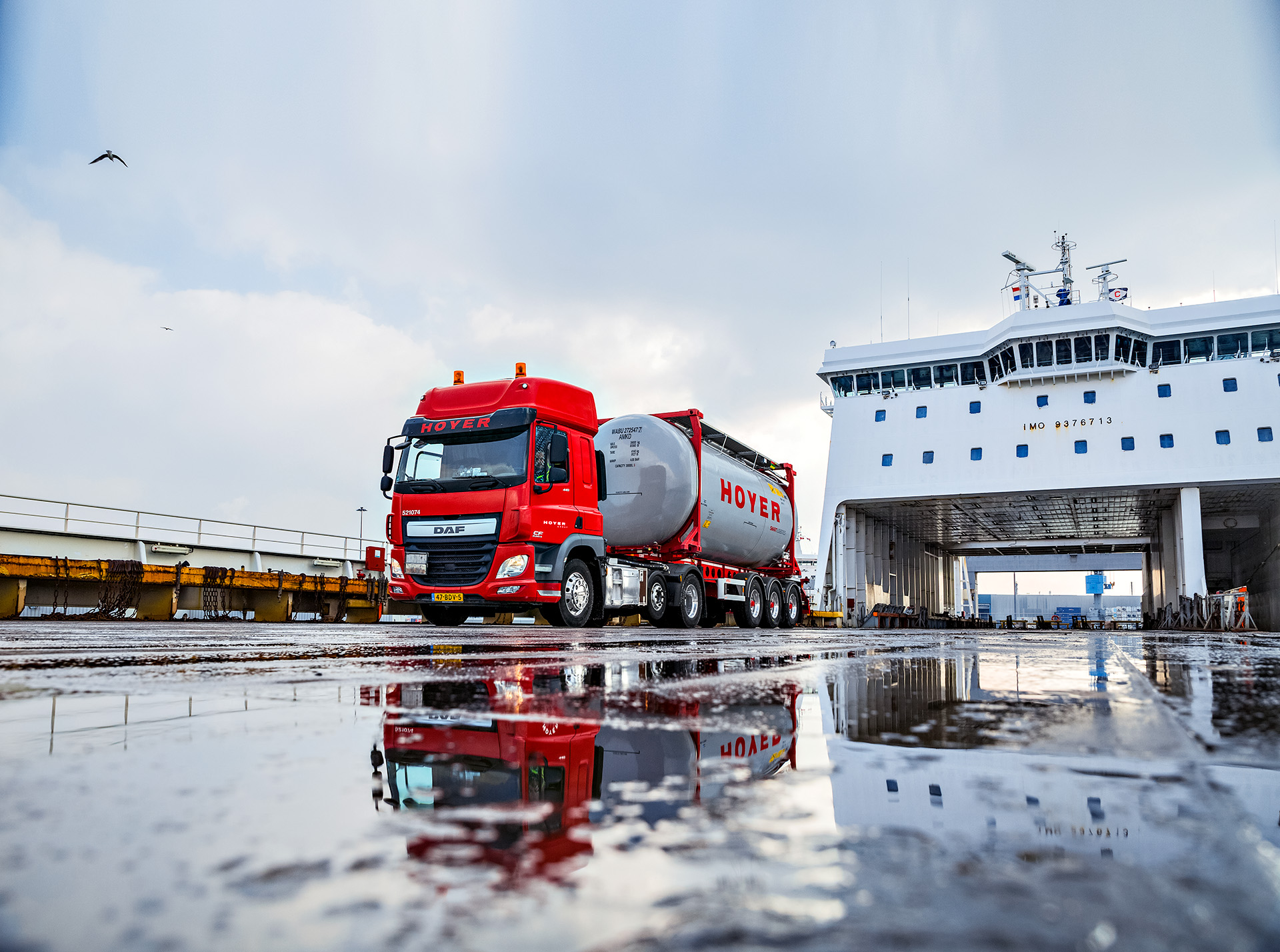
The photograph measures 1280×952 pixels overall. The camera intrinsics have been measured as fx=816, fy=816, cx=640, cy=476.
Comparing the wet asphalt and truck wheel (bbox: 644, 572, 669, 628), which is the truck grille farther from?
the wet asphalt

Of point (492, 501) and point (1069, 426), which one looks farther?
point (1069, 426)

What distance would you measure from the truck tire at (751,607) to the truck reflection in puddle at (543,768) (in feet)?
48.6

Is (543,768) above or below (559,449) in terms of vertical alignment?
below

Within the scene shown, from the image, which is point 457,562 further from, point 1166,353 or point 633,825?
point 1166,353

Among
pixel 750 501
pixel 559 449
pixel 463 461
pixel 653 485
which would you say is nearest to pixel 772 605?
pixel 750 501

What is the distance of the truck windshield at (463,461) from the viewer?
34.4 ft

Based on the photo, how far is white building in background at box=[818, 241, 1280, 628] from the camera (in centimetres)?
2577

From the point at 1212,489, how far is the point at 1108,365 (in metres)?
5.25

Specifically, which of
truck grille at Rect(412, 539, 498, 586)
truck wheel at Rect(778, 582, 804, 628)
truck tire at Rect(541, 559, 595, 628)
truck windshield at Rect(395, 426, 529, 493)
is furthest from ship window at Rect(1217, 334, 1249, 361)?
truck grille at Rect(412, 539, 498, 586)

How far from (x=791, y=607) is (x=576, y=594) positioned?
9452 millimetres

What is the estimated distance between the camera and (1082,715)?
66.9 inches

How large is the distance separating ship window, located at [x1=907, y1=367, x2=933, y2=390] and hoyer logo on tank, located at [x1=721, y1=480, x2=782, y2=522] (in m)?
14.3

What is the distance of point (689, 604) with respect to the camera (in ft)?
46.8

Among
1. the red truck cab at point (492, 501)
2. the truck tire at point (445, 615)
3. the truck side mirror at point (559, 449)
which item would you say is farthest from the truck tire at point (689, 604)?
the truck side mirror at point (559, 449)
